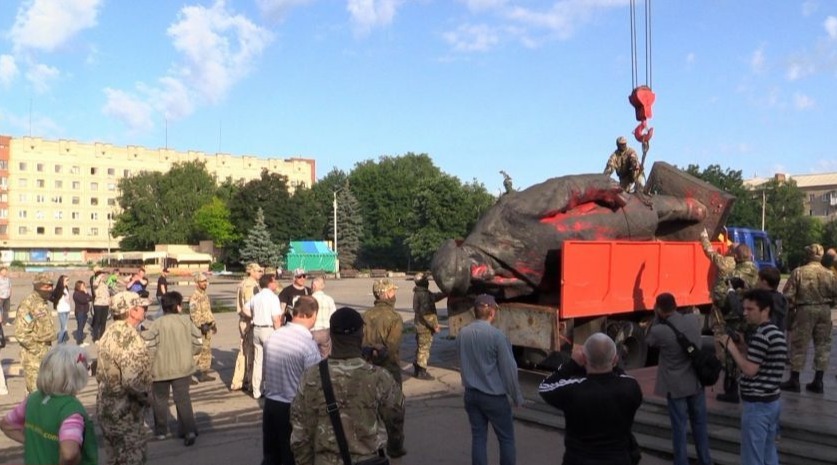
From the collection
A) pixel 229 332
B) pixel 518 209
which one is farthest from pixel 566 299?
pixel 229 332

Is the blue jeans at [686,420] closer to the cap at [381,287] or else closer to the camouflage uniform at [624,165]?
the cap at [381,287]

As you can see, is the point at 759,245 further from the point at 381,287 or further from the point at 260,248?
the point at 260,248

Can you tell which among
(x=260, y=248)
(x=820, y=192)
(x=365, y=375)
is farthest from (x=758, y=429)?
(x=820, y=192)

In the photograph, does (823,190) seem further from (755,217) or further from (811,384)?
(811,384)

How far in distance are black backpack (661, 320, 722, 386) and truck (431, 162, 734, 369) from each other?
4091mm

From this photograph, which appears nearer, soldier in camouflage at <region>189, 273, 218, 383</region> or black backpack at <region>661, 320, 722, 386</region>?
black backpack at <region>661, 320, 722, 386</region>

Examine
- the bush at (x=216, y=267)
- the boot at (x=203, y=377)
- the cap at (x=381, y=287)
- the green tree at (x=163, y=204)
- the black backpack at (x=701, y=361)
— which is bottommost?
the boot at (x=203, y=377)

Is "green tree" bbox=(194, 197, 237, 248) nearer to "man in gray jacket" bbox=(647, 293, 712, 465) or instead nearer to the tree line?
the tree line

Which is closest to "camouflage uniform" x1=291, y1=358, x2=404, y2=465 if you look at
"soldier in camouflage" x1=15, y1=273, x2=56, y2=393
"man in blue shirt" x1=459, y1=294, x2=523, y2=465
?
"man in blue shirt" x1=459, y1=294, x2=523, y2=465

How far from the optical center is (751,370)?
5402 mm

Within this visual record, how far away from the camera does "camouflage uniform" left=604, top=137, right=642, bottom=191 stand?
42.2 feet

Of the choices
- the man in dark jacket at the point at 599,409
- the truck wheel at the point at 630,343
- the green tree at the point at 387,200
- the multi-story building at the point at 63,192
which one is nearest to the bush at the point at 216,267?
the green tree at the point at 387,200

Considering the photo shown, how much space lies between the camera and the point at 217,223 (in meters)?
83.8

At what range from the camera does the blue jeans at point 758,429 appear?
217 inches
